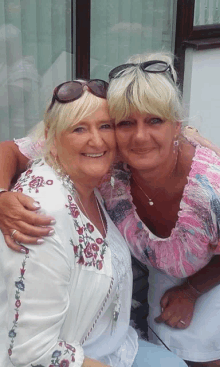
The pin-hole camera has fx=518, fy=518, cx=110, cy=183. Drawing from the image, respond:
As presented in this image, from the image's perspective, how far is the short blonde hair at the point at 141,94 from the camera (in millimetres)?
1748

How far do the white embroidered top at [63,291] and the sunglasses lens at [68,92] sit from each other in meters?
0.23

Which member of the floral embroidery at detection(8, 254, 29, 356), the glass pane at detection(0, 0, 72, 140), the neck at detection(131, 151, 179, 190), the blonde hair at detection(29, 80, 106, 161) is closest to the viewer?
the floral embroidery at detection(8, 254, 29, 356)

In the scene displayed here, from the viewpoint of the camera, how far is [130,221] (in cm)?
205

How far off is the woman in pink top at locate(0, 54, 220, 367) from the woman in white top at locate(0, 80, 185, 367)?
0.35 feet

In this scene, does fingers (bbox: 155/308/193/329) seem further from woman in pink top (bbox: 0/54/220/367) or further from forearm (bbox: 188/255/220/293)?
forearm (bbox: 188/255/220/293)

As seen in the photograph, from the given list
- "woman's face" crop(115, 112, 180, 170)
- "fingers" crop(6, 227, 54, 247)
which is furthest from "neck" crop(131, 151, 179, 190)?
"fingers" crop(6, 227, 54, 247)

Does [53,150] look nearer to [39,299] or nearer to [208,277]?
[39,299]

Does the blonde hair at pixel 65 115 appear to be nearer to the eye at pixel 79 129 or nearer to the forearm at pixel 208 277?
the eye at pixel 79 129

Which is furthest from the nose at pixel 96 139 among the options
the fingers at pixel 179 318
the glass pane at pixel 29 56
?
the glass pane at pixel 29 56

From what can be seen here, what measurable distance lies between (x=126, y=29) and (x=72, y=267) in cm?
288

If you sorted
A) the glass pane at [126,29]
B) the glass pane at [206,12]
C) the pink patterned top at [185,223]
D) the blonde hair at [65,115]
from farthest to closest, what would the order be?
1. the glass pane at [206,12]
2. the glass pane at [126,29]
3. the pink patterned top at [185,223]
4. the blonde hair at [65,115]

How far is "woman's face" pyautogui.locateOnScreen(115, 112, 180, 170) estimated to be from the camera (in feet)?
5.95

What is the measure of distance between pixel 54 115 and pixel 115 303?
2.20 ft

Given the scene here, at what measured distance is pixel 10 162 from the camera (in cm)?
203
